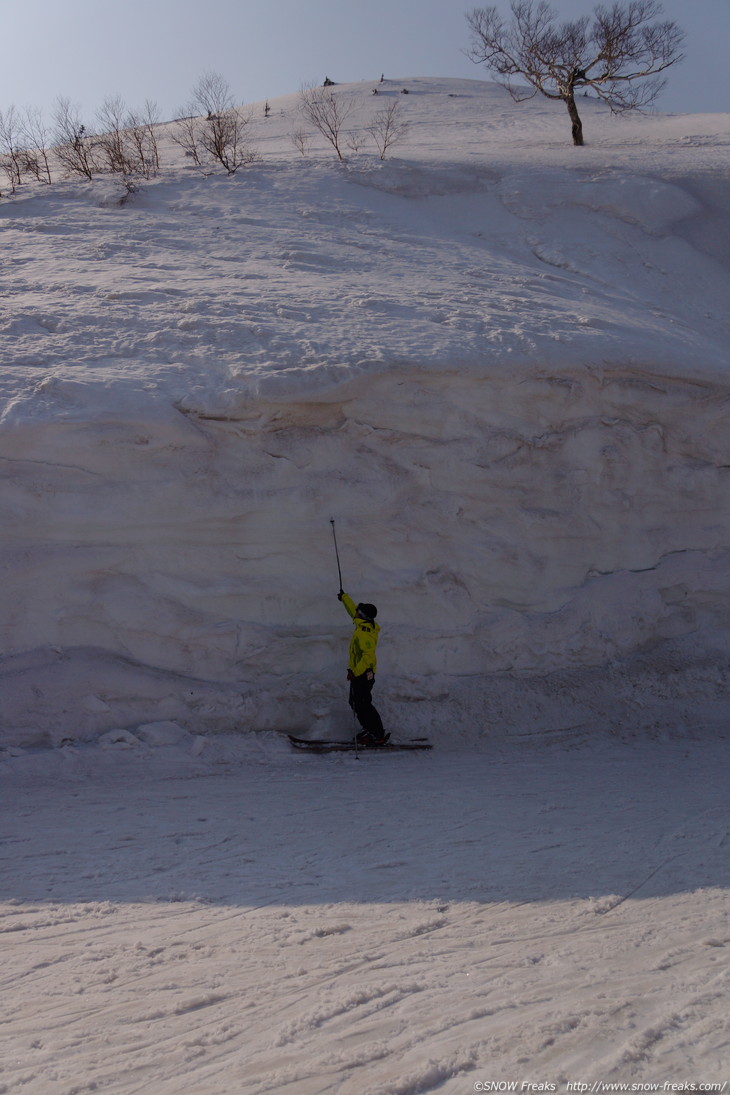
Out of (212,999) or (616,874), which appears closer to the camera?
(212,999)

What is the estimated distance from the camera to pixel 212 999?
11.7 feet

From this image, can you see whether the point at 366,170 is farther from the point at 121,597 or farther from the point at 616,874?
the point at 616,874

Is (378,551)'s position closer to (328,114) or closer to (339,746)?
(339,746)

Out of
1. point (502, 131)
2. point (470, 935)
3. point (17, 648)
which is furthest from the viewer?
point (502, 131)

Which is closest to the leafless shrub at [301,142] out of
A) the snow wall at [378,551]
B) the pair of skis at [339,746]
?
the snow wall at [378,551]

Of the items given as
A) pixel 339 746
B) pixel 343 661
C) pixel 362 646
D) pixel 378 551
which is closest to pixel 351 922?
pixel 339 746

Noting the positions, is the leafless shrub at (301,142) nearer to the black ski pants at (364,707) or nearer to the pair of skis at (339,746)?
the black ski pants at (364,707)

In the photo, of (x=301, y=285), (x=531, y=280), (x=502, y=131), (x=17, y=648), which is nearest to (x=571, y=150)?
(x=502, y=131)

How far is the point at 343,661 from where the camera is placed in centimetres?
693

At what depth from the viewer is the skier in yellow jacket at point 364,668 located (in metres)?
6.48

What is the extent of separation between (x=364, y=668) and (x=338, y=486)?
1.62 m

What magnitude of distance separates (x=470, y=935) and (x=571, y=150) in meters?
15.0

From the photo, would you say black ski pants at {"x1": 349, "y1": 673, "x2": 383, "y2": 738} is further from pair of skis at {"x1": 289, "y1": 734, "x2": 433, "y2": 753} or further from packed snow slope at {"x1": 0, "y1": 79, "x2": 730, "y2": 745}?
packed snow slope at {"x1": 0, "y1": 79, "x2": 730, "y2": 745}

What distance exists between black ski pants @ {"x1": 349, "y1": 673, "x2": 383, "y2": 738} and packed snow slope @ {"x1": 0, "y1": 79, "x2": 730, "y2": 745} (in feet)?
0.96
